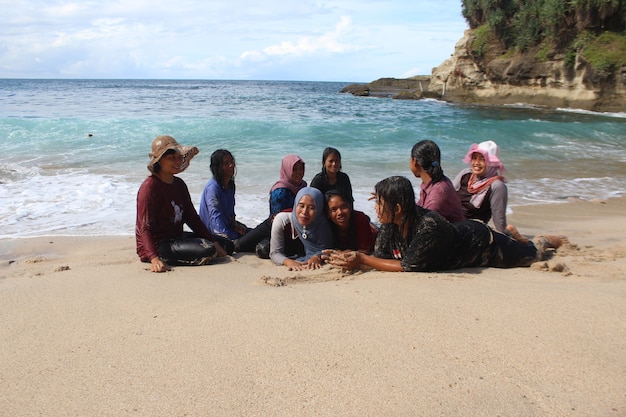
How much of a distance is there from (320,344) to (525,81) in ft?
98.7

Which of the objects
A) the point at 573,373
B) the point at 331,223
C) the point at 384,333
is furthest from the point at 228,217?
the point at 573,373

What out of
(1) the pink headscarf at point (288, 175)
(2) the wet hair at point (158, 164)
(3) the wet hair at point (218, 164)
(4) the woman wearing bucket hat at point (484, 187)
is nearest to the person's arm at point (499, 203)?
(4) the woman wearing bucket hat at point (484, 187)

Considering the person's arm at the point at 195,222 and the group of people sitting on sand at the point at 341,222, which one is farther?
the person's arm at the point at 195,222

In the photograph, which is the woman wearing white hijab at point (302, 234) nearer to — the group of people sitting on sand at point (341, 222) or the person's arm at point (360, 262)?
the group of people sitting on sand at point (341, 222)

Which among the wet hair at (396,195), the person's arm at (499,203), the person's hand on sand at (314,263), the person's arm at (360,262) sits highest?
the wet hair at (396,195)

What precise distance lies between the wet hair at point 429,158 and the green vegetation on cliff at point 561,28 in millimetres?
24620

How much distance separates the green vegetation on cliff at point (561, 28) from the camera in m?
24.7

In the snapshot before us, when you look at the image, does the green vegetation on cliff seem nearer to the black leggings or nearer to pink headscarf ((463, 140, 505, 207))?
pink headscarf ((463, 140, 505, 207))

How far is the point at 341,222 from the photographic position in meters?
4.20

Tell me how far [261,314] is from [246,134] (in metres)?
13.7

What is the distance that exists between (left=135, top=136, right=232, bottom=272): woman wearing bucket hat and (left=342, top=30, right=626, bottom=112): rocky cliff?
1002 inches

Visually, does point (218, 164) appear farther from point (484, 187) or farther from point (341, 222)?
point (484, 187)

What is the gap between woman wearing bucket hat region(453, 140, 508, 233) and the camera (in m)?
4.68

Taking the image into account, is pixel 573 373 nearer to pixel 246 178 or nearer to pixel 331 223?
pixel 331 223
